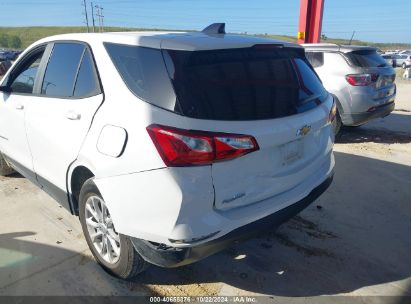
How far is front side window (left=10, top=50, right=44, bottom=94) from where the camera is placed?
3.80 meters

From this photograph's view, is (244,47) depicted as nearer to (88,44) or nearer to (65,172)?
(88,44)

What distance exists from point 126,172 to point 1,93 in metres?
2.63

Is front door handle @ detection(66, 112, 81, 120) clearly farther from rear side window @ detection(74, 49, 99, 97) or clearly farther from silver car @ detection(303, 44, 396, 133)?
silver car @ detection(303, 44, 396, 133)

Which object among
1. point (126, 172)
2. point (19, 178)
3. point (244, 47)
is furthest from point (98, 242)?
point (19, 178)

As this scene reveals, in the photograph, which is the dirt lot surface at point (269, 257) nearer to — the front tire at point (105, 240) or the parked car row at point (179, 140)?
the front tire at point (105, 240)

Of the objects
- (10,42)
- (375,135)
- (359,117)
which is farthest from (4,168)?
(10,42)

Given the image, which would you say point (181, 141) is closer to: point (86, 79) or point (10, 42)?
point (86, 79)

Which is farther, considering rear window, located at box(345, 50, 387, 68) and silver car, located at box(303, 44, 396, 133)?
rear window, located at box(345, 50, 387, 68)

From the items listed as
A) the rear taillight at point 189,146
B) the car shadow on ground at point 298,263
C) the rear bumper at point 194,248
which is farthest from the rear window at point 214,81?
the car shadow on ground at point 298,263

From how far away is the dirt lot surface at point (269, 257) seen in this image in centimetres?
295

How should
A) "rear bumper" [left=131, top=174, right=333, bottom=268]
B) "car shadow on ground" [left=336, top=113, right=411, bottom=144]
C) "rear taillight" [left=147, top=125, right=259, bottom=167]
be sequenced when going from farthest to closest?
"car shadow on ground" [left=336, top=113, right=411, bottom=144] < "rear bumper" [left=131, top=174, right=333, bottom=268] < "rear taillight" [left=147, top=125, right=259, bottom=167]

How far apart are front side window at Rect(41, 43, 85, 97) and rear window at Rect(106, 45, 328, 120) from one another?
0.52m

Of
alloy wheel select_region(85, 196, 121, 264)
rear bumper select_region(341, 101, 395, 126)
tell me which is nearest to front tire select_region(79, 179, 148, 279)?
alloy wheel select_region(85, 196, 121, 264)

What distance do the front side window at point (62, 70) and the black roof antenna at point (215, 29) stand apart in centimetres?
101
